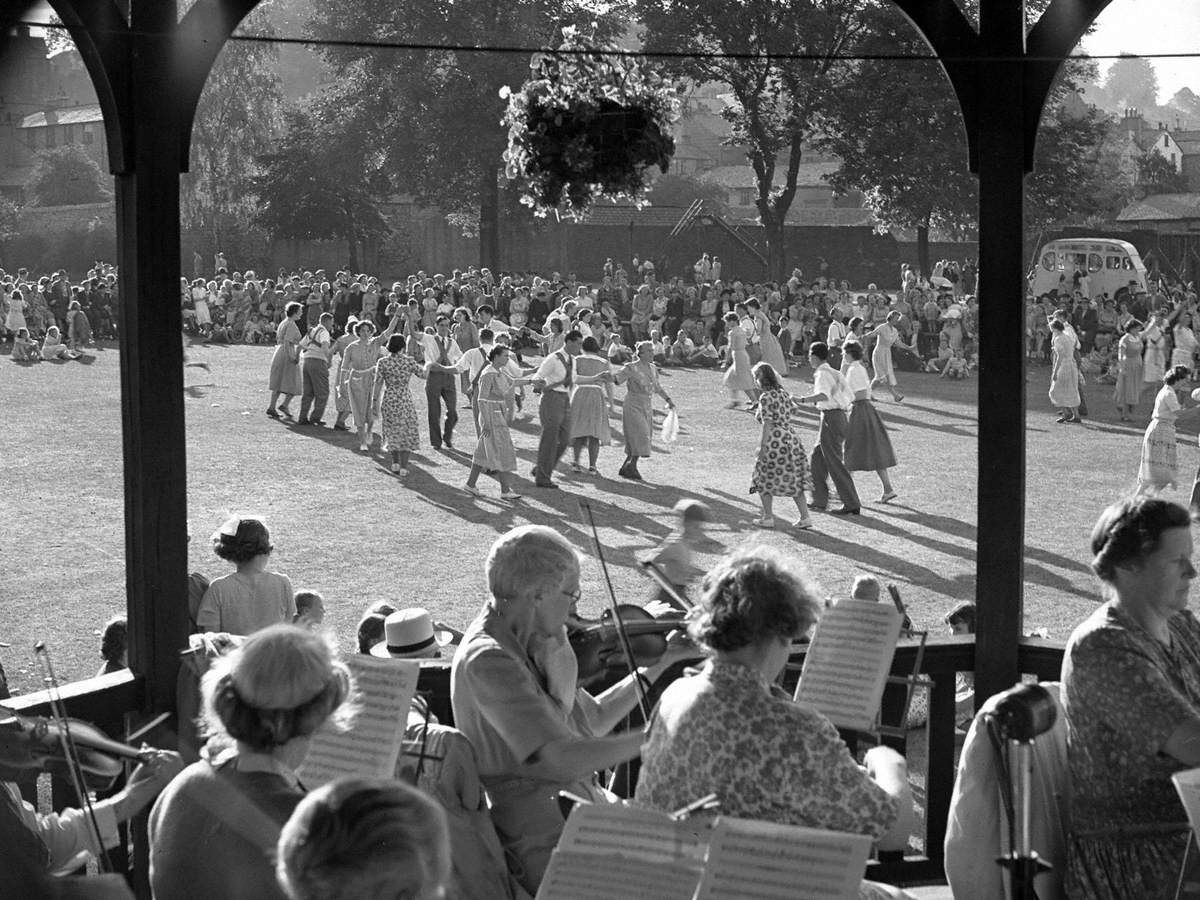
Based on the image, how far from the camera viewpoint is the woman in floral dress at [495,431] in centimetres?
1644

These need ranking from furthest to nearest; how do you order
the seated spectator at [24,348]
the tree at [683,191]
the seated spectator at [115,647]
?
the tree at [683,191] → the seated spectator at [24,348] → the seated spectator at [115,647]

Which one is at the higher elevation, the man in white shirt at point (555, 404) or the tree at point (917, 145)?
the tree at point (917, 145)

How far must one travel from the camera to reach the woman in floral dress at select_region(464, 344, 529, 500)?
16438 mm

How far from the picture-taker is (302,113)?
51.6 meters

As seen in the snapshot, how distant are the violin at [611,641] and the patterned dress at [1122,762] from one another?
1.16m

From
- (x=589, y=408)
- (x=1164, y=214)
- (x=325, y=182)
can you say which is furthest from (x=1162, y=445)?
(x=1164, y=214)

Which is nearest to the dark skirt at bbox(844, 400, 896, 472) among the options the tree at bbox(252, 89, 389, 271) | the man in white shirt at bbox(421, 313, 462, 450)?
the man in white shirt at bbox(421, 313, 462, 450)

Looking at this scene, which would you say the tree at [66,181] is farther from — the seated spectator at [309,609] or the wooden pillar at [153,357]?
the wooden pillar at [153,357]

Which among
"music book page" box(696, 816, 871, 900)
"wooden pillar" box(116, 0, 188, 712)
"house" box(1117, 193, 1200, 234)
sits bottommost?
"music book page" box(696, 816, 871, 900)

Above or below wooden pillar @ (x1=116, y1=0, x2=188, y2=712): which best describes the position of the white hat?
below

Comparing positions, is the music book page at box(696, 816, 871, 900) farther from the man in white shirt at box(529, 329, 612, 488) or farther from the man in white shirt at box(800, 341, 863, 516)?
the man in white shirt at box(529, 329, 612, 488)

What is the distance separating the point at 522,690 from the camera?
3936mm

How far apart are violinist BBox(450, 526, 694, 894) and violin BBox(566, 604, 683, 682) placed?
1.77 feet

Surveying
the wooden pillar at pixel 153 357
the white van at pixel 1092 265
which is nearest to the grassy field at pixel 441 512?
the wooden pillar at pixel 153 357
